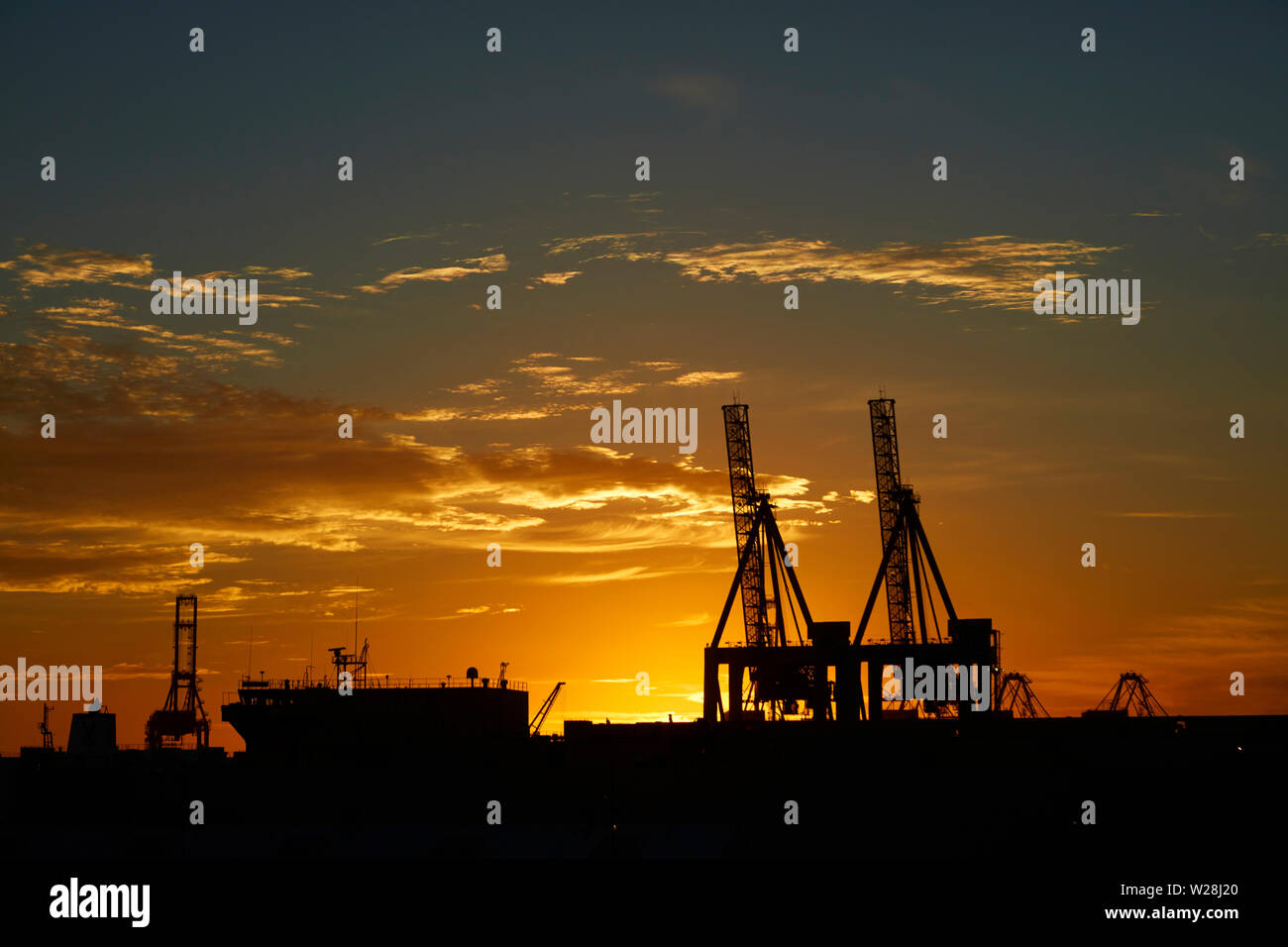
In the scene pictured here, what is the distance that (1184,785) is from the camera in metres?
87.7

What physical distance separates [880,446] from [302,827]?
211 ft

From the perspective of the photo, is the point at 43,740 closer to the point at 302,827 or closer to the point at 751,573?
the point at 302,827

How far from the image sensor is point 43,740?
5251 inches
